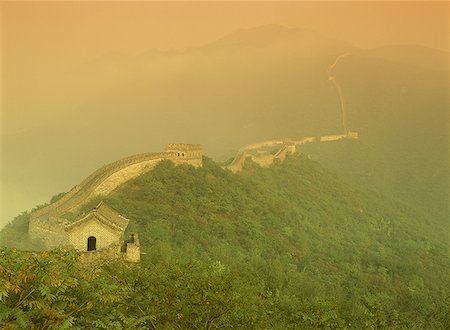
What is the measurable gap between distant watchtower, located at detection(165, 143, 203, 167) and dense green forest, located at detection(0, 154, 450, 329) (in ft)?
2.27

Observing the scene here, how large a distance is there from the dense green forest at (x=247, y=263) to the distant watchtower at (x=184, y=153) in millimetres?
690

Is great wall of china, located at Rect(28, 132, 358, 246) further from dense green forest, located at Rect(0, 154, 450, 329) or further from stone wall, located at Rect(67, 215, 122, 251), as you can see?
stone wall, located at Rect(67, 215, 122, 251)

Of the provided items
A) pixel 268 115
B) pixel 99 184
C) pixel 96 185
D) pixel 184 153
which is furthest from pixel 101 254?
pixel 268 115

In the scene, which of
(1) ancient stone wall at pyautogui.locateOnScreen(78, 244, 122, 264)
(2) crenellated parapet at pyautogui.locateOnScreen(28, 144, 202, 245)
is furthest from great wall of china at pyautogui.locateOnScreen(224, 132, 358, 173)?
(1) ancient stone wall at pyautogui.locateOnScreen(78, 244, 122, 264)

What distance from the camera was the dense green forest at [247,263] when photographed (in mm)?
8453

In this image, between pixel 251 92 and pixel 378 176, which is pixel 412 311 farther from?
pixel 251 92

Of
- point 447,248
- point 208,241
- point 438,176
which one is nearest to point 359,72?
point 438,176

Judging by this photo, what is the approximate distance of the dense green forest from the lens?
27.7 ft

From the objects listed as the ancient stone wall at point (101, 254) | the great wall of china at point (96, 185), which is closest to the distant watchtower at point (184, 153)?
the great wall of china at point (96, 185)

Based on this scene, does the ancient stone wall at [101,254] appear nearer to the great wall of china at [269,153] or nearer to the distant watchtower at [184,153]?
the distant watchtower at [184,153]

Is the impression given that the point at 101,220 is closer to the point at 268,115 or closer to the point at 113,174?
the point at 113,174

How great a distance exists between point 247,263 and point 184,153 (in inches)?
499

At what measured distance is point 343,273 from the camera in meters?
28.5

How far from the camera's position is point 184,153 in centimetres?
3512
